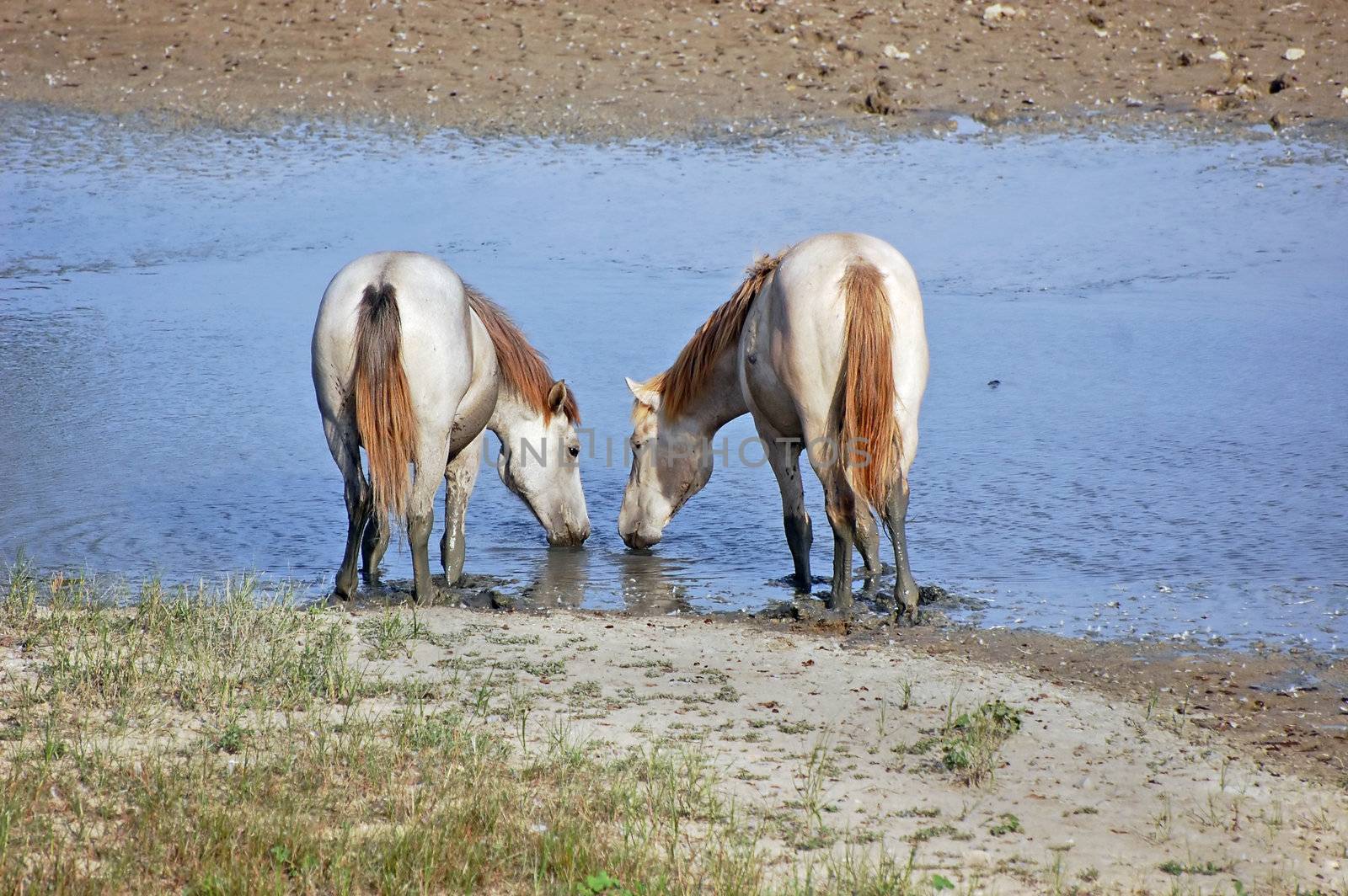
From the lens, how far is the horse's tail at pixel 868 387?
18.7ft

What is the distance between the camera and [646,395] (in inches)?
285

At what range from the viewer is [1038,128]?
14141 mm

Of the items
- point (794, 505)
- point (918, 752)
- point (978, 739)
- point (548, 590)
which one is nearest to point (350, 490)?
point (548, 590)

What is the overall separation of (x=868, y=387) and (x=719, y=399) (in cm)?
150

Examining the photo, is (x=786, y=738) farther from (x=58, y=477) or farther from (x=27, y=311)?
(x=27, y=311)

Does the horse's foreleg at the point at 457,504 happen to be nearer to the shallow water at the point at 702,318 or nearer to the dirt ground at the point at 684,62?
the shallow water at the point at 702,318

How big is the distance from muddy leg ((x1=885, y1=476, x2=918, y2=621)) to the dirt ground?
8786 mm

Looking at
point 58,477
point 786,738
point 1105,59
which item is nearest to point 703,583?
point 786,738

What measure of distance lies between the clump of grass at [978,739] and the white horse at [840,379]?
1399 mm

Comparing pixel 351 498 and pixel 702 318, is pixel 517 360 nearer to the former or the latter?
pixel 351 498

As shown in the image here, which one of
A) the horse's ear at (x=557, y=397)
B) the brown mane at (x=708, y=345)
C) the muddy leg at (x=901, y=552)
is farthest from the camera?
the horse's ear at (x=557, y=397)

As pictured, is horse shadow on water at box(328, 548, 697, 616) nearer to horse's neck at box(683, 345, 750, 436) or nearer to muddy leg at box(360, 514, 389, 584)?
muddy leg at box(360, 514, 389, 584)

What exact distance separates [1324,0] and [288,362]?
12002mm

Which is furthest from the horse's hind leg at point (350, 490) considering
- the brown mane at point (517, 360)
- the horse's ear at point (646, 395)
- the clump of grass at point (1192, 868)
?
the clump of grass at point (1192, 868)
